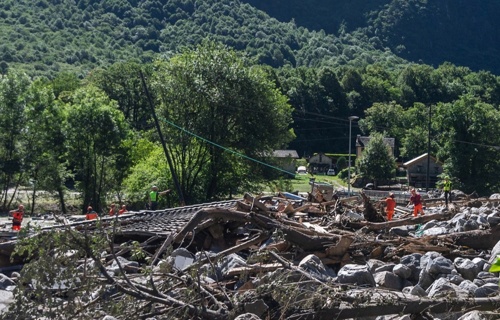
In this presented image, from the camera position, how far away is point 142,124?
78188 mm

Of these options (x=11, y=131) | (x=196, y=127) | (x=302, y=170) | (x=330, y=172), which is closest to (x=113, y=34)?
(x=330, y=172)

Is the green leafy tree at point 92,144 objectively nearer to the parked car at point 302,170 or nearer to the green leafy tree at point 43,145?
the green leafy tree at point 43,145

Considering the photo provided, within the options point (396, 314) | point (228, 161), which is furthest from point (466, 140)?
point (396, 314)

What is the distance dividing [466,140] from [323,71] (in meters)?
57.1

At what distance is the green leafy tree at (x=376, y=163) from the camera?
275ft

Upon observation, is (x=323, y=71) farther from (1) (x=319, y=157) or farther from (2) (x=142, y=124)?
(2) (x=142, y=124)

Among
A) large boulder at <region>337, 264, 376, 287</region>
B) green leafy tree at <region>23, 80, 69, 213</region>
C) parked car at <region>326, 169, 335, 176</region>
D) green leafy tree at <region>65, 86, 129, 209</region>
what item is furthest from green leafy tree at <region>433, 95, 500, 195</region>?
large boulder at <region>337, 264, 376, 287</region>

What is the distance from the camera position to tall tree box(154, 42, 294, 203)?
1911 inches

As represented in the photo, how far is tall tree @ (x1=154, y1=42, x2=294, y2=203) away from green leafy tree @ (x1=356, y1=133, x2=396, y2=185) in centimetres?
3444

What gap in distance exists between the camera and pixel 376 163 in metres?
84.0

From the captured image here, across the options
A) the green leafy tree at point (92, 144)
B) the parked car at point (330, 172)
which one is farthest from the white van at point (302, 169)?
the green leafy tree at point (92, 144)

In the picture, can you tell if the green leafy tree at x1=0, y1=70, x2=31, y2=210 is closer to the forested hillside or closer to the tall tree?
the tall tree

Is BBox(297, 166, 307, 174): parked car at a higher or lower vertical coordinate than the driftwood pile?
lower

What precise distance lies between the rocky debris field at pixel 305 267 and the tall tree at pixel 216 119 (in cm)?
2532
